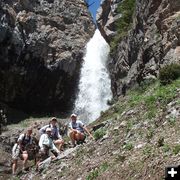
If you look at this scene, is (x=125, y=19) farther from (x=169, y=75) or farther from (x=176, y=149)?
(x=176, y=149)

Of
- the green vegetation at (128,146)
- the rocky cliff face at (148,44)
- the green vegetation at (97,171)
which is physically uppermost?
the rocky cliff face at (148,44)

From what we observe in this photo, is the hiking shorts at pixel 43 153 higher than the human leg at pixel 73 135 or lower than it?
lower

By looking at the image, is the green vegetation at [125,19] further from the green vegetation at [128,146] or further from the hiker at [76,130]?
the green vegetation at [128,146]

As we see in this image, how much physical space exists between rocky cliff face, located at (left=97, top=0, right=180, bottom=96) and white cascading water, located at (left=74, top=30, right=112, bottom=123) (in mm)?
7286

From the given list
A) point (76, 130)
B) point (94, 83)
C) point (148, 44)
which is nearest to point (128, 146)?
point (76, 130)

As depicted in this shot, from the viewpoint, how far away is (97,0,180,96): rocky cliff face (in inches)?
1045

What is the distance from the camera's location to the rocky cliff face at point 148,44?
87.0ft

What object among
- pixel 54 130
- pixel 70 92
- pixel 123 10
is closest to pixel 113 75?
→ pixel 123 10

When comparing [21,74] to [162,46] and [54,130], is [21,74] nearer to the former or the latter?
[162,46]

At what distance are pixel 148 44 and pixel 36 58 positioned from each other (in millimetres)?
19759

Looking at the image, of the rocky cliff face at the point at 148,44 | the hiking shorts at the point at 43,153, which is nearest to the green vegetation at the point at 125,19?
the rocky cliff face at the point at 148,44

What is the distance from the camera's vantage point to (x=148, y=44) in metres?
29.8

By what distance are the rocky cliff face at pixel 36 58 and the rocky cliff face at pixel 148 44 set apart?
32.2 feet

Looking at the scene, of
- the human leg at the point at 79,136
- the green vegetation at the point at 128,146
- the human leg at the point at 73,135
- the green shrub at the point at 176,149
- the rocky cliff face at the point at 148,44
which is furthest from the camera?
the rocky cliff face at the point at 148,44
